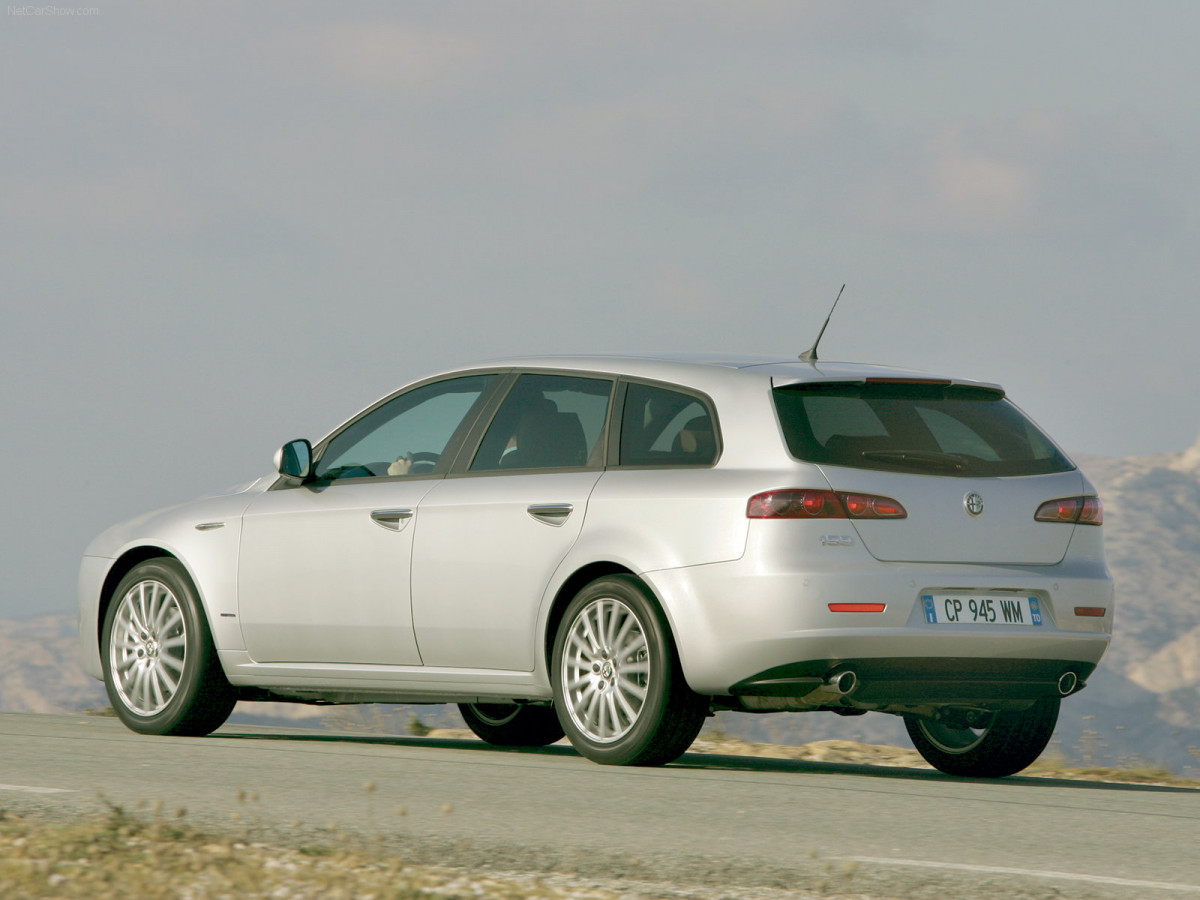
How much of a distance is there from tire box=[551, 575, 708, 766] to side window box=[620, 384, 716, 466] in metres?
0.56

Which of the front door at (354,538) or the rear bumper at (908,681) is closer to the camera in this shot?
the rear bumper at (908,681)

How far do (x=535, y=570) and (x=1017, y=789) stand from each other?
2.26 metres

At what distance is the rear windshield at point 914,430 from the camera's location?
8.07 metres

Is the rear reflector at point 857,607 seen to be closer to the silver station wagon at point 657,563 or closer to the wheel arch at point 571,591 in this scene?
the silver station wagon at point 657,563

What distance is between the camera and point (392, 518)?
916cm

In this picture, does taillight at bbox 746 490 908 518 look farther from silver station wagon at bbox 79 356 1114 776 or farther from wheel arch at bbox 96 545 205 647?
wheel arch at bbox 96 545 205 647

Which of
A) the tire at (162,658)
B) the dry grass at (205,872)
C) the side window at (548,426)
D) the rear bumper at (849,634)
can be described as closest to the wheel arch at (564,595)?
the rear bumper at (849,634)

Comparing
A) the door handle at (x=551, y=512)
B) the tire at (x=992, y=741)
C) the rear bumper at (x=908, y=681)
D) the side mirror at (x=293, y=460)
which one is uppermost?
the side mirror at (x=293, y=460)

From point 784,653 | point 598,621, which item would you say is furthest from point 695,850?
point 598,621

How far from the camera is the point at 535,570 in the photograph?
8.53 m

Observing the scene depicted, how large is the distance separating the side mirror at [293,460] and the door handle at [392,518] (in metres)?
0.57

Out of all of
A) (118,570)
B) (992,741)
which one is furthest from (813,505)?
(118,570)

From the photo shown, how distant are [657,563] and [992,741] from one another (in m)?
2.13

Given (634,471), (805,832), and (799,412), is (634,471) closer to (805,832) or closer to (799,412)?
(799,412)
